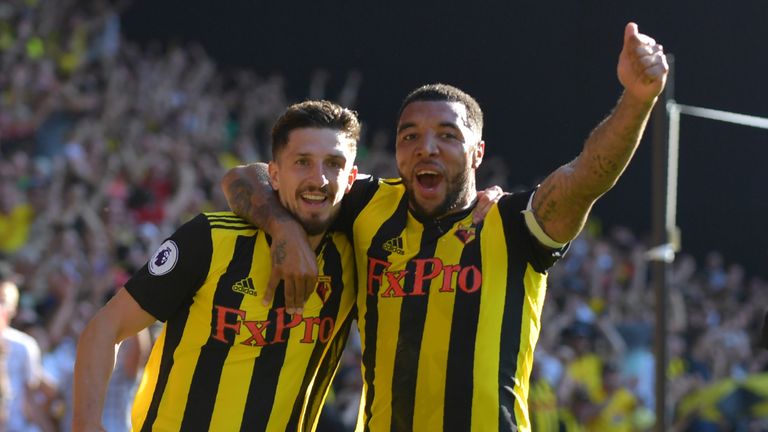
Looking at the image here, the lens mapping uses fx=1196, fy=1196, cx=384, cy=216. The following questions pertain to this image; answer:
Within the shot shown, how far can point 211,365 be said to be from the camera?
12.9ft

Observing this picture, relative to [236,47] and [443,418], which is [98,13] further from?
[443,418]

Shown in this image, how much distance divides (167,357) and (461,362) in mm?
983

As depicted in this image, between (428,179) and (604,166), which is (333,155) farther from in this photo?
(604,166)

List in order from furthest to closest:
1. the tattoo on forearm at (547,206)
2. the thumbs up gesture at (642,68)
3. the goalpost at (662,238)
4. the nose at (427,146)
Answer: the goalpost at (662,238), the nose at (427,146), the tattoo on forearm at (547,206), the thumbs up gesture at (642,68)

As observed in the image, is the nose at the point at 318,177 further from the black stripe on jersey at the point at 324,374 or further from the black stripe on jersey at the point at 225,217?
the black stripe on jersey at the point at 324,374

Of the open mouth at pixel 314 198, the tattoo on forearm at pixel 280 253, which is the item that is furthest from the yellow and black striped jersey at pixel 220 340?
the open mouth at pixel 314 198

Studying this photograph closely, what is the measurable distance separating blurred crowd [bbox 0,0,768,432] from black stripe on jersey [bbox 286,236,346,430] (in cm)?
317

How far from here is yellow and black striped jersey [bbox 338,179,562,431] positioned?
380 cm

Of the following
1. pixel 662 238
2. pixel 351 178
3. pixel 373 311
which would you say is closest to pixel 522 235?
pixel 373 311

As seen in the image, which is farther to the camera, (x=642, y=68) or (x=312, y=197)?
(x=312, y=197)

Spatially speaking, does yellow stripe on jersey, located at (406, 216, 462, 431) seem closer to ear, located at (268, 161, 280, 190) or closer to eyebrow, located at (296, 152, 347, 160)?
eyebrow, located at (296, 152, 347, 160)

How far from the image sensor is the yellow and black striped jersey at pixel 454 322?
12.5 ft

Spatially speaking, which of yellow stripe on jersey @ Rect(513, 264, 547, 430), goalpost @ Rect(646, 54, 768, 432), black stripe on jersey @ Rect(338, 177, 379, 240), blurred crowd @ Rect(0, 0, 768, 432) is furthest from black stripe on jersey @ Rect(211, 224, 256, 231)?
blurred crowd @ Rect(0, 0, 768, 432)

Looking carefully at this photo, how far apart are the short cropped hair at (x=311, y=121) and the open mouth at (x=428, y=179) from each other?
28 centimetres
